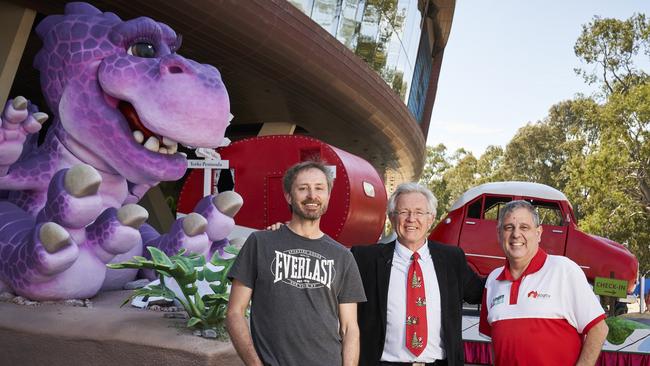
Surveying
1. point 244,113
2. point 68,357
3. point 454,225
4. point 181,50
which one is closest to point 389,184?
point 244,113

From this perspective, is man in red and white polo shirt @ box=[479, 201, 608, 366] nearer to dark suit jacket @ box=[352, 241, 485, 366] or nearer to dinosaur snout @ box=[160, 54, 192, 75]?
dark suit jacket @ box=[352, 241, 485, 366]

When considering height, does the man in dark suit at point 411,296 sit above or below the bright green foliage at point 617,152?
below

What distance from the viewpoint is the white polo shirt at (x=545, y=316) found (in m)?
2.71

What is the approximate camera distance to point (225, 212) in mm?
5742

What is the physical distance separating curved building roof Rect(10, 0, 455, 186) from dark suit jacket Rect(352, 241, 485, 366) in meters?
5.48

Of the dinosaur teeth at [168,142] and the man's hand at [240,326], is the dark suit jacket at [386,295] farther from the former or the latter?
the dinosaur teeth at [168,142]

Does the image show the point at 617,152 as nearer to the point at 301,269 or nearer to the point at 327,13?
the point at 327,13

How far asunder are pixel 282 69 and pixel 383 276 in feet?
24.8

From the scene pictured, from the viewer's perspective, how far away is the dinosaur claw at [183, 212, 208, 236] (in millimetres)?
5434

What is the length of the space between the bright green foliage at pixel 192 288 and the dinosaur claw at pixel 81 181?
0.62 meters

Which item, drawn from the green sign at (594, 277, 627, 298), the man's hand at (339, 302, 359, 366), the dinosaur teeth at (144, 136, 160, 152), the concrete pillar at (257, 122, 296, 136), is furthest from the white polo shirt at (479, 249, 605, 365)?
the concrete pillar at (257, 122, 296, 136)

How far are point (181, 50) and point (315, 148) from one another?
2.45 meters

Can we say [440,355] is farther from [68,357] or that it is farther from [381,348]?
[68,357]

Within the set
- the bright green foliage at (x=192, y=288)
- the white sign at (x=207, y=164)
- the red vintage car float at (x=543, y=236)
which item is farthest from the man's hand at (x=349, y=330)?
the red vintage car float at (x=543, y=236)
